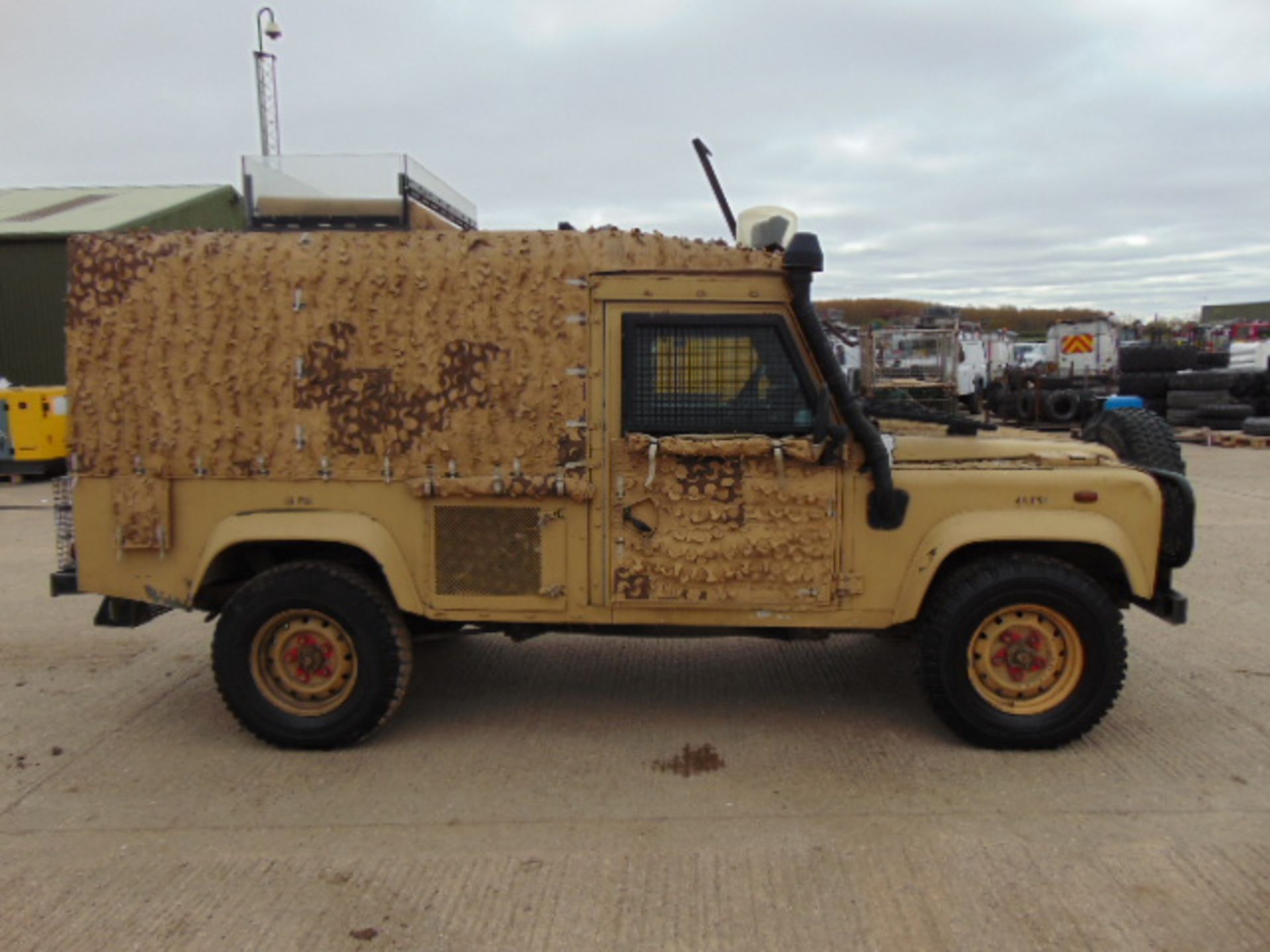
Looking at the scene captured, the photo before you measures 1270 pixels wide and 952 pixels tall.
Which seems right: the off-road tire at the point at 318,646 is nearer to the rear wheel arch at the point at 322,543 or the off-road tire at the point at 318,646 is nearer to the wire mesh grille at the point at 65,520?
the rear wheel arch at the point at 322,543

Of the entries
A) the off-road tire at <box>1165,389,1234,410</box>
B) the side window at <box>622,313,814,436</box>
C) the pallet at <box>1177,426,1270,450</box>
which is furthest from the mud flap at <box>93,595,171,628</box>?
the off-road tire at <box>1165,389,1234,410</box>

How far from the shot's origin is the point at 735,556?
155 inches

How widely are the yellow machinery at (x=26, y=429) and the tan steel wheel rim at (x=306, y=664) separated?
10724 mm

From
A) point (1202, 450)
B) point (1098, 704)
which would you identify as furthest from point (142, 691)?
point (1202, 450)

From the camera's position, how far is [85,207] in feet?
60.0

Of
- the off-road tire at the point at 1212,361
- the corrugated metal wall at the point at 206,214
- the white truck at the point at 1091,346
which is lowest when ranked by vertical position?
the off-road tire at the point at 1212,361

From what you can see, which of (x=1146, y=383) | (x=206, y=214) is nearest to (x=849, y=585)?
(x=1146, y=383)

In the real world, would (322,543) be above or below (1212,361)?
below

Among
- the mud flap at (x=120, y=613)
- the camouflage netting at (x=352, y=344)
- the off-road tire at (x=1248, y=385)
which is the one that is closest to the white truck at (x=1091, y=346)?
the off-road tire at (x=1248, y=385)

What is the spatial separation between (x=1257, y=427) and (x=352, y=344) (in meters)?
17.0

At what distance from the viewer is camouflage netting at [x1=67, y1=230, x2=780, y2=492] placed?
154 inches

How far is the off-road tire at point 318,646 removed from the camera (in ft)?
13.2

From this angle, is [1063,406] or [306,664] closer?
[306,664]

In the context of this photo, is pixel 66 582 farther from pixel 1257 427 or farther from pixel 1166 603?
pixel 1257 427
